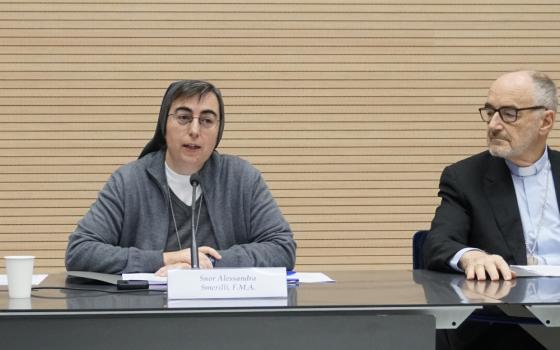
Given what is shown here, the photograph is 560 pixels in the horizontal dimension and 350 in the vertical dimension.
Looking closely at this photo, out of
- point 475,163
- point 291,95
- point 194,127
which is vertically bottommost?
A: point 475,163

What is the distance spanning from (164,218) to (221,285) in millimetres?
1062

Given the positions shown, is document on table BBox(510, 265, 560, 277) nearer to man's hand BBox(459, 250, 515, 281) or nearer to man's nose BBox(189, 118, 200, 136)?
man's hand BBox(459, 250, 515, 281)

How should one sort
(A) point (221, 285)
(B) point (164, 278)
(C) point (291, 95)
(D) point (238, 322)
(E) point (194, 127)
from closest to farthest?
(D) point (238, 322) → (A) point (221, 285) → (B) point (164, 278) → (E) point (194, 127) → (C) point (291, 95)

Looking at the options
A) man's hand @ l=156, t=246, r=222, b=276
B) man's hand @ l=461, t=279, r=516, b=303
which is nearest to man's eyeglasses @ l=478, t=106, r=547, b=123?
man's hand @ l=461, t=279, r=516, b=303

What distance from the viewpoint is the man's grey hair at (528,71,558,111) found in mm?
3418

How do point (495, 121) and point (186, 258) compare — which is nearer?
point (186, 258)

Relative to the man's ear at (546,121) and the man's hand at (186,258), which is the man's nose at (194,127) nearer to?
the man's hand at (186,258)

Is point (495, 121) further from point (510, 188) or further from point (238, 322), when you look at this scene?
point (238, 322)

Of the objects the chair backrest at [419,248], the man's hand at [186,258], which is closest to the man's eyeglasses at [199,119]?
the man's hand at [186,258]

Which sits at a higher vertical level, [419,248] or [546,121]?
[546,121]

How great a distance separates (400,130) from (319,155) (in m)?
0.53

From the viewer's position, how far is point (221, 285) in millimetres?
2189

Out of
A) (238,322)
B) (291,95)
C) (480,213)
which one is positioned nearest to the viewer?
(238,322)

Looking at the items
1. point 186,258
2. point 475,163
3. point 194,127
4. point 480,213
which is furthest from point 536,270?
point 194,127
